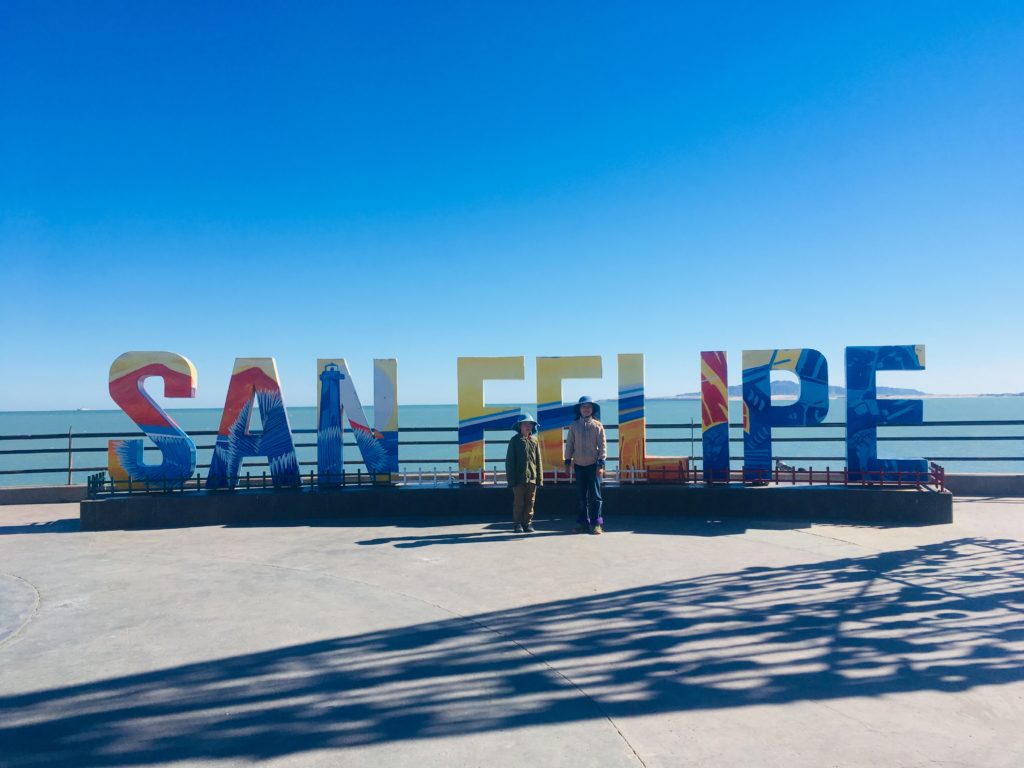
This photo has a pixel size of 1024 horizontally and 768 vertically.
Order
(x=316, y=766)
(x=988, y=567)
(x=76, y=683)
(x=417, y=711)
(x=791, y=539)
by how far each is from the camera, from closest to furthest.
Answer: (x=316, y=766), (x=417, y=711), (x=76, y=683), (x=988, y=567), (x=791, y=539)

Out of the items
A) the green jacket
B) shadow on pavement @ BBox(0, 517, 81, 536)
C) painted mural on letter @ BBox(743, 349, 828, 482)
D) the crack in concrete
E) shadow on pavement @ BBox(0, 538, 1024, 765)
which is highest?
painted mural on letter @ BBox(743, 349, 828, 482)

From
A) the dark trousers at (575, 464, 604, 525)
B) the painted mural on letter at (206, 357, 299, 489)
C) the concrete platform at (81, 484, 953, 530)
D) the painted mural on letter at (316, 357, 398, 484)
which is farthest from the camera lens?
the painted mural on letter at (316, 357, 398, 484)

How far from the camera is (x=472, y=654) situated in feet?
15.6

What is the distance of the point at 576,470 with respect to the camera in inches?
378

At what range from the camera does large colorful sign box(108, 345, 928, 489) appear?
10.4 metres

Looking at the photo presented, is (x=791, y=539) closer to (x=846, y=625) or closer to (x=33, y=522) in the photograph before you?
(x=846, y=625)

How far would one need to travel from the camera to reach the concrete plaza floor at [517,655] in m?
3.56

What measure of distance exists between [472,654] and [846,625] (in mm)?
3009

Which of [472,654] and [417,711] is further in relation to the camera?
[472,654]

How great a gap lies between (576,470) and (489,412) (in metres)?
2.11

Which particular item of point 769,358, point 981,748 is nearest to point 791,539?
point 769,358

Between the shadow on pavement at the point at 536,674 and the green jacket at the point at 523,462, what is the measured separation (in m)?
3.38

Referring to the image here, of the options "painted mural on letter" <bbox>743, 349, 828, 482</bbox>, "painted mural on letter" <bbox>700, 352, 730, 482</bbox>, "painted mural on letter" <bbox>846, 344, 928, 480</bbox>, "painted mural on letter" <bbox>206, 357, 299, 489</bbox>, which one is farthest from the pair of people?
"painted mural on letter" <bbox>846, 344, 928, 480</bbox>

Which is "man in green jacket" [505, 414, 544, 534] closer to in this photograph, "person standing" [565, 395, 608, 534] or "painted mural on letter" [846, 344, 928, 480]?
"person standing" [565, 395, 608, 534]
